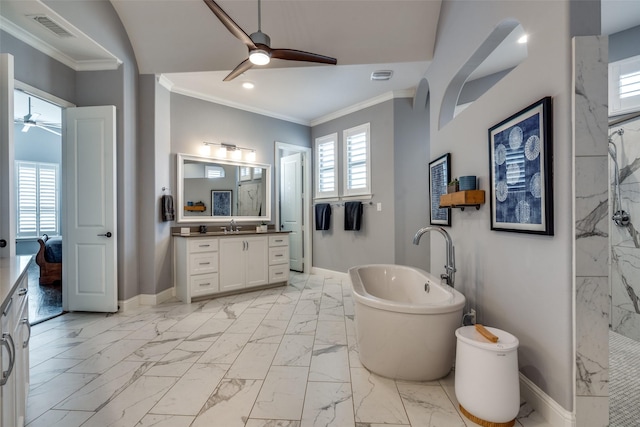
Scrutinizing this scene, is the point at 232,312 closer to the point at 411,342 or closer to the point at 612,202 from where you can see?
the point at 411,342

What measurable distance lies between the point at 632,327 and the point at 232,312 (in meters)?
3.82

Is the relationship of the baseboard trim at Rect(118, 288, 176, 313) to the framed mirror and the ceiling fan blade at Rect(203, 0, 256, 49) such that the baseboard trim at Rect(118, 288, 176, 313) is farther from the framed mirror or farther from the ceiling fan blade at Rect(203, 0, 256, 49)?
the ceiling fan blade at Rect(203, 0, 256, 49)

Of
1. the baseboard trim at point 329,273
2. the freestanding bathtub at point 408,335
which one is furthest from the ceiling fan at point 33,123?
the freestanding bathtub at point 408,335

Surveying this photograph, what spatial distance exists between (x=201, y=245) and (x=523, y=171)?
3432 millimetres

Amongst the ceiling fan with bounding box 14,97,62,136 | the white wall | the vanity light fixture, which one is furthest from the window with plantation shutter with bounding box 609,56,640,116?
the ceiling fan with bounding box 14,97,62,136

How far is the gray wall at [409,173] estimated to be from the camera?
13.8 feet

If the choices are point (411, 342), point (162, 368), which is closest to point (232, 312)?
point (162, 368)

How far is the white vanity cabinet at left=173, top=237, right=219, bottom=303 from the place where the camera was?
142 inches

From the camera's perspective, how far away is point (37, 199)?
20.5 ft

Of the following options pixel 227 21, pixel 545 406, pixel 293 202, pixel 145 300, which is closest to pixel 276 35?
pixel 227 21

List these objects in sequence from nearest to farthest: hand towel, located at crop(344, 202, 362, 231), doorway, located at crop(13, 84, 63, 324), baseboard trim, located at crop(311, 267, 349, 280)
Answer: hand towel, located at crop(344, 202, 362, 231)
baseboard trim, located at crop(311, 267, 349, 280)
doorway, located at crop(13, 84, 63, 324)

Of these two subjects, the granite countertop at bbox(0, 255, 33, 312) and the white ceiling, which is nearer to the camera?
the granite countertop at bbox(0, 255, 33, 312)

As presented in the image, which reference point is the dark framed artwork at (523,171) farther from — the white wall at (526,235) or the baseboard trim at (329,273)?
the baseboard trim at (329,273)

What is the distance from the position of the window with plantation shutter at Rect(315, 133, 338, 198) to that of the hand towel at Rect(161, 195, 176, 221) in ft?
7.93
